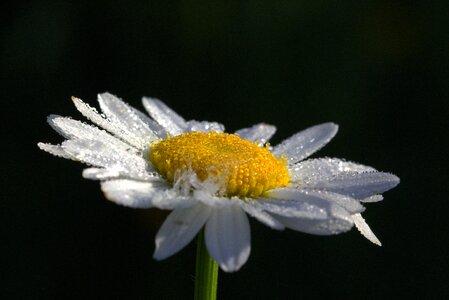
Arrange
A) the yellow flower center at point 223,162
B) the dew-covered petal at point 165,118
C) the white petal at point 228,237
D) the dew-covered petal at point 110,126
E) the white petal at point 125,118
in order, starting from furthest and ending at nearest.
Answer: the dew-covered petal at point 165,118
the white petal at point 125,118
the dew-covered petal at point 110,126
the yellow flower center at point 223,162
the white petal at point 228,237

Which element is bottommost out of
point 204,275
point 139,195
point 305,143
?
point 204,275

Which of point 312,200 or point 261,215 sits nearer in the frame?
point 261,215

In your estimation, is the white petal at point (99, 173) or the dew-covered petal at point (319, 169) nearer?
the white petal at point (99, 173)

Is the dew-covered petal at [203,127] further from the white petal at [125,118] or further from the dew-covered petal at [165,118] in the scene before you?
the white petal at [125,118]

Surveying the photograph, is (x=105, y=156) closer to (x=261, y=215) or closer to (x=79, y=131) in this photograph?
(x=79, y=131)

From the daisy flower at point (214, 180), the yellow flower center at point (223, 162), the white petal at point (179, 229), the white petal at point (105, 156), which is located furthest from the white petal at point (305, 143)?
the white petal at point (179, 229)

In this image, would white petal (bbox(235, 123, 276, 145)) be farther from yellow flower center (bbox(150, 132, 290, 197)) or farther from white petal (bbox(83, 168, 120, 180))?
white petal (bbox(83, 168, 120, 180))

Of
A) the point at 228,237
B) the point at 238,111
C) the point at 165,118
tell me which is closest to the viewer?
the point at 228,237

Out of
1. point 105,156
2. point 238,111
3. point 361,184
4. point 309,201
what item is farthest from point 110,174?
point 238,111
